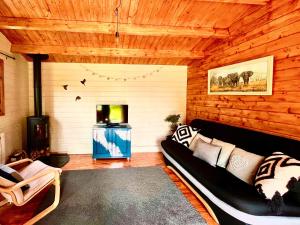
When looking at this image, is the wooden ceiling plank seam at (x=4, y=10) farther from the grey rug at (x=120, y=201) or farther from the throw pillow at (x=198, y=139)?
the throw pillow at (x=198, y=139)

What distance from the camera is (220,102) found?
3984 mm

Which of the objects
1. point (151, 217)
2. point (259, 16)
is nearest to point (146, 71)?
point (259, 16)

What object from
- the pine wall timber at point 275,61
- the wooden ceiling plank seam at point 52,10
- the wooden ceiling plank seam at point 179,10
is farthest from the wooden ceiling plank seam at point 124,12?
the pine wall timber at point 275,61

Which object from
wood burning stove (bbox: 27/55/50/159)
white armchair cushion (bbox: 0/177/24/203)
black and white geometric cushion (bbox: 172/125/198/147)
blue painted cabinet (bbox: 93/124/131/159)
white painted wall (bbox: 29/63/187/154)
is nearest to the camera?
white armchair cushion (bbox: 0/177/24/203)

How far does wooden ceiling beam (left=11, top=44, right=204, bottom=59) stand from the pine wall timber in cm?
74

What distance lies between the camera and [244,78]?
325cm

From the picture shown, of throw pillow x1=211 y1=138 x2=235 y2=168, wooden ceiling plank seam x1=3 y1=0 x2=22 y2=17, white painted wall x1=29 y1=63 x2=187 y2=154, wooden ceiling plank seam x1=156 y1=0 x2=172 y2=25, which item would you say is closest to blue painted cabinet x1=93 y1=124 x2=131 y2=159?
white painted wall x1=29 y1=63 x2=187 y2=154

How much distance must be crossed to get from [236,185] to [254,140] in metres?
0.79

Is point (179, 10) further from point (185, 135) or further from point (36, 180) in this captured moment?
point (36, 180)

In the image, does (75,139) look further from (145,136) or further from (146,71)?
(146,71)

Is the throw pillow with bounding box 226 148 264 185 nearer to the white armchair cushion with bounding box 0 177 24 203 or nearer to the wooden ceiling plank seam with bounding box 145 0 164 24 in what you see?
the wooden ceiling plank seam with bounding box 145 0 164 24

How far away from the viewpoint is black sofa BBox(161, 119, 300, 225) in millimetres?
1915

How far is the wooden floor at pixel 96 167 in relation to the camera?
7.97 ft

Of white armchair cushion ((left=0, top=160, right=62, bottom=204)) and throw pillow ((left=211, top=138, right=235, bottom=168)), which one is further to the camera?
throw pillow ((left=211, top=138, right=235, bottom=168))
